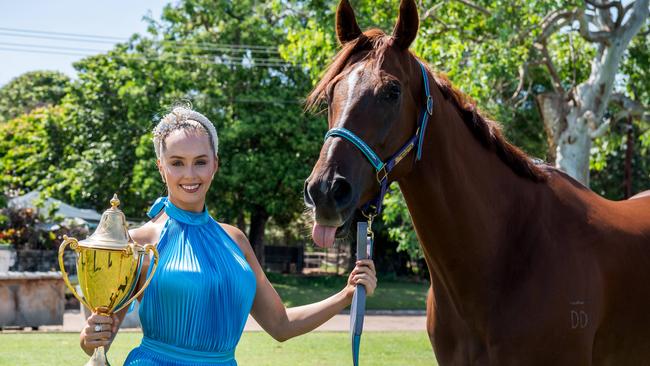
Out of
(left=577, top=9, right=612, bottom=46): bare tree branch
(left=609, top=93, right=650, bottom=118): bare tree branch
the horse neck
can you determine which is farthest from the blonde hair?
(left=609, top=93, right=650, bottom=118): bare tree branch

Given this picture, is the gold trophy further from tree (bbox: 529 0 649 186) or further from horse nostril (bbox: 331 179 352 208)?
tree (bbox: 529 0 649 186)

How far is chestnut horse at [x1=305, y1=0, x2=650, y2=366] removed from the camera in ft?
11.1

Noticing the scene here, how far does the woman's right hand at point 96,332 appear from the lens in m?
2.76

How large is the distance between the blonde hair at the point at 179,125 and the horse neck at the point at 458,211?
975mm

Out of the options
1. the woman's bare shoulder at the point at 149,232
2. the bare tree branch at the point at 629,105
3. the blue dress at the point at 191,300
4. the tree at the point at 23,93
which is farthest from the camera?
the tree at the point at 23,93

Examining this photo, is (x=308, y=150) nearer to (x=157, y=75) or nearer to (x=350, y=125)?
(x=157, y=75)

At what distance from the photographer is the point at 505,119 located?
15508 mm

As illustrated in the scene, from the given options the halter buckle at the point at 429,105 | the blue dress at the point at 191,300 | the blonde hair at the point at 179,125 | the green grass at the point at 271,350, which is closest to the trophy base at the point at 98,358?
the blue dress at the point at 191,300

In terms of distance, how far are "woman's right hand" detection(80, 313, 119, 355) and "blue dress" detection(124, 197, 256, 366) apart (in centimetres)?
23

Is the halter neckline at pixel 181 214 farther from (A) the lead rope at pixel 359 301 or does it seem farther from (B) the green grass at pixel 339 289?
(B) the green grass at pixel 339 289

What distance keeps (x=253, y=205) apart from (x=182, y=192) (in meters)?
24.0

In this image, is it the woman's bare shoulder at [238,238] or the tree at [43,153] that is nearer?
the woman's bare shoulder at [238,238]

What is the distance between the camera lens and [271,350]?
1162 cm

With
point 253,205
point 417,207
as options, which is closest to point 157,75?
point 253,205
